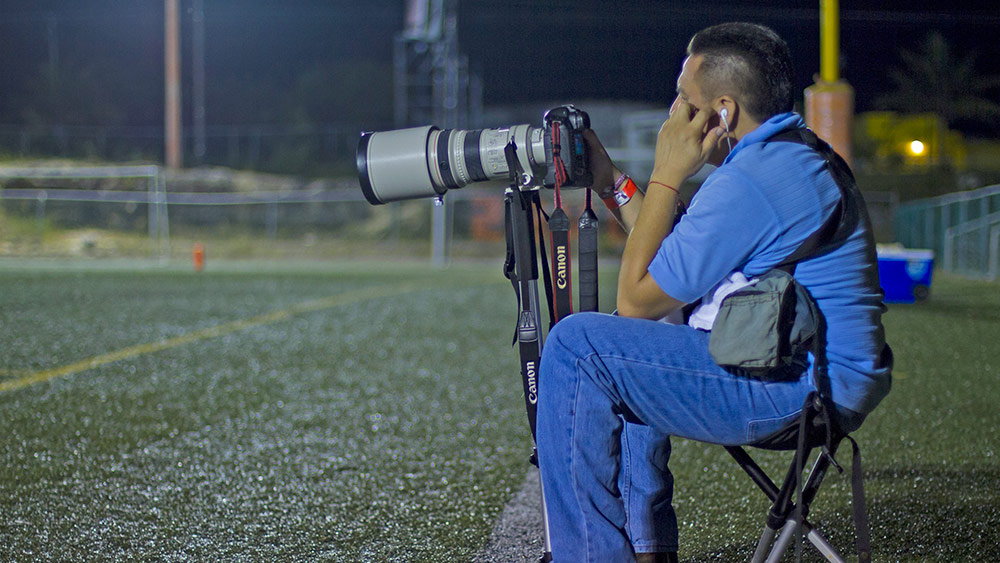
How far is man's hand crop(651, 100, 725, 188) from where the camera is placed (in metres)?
1.76

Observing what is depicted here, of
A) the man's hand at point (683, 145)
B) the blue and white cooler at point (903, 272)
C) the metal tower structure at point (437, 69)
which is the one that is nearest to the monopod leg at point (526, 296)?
the man's hand at point (683, 145)

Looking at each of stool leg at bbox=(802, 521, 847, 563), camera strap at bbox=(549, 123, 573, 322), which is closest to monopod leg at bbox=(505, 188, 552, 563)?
camera strap at bbox=(549, 123, 573, 322)

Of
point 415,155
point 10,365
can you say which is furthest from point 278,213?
point 415,155

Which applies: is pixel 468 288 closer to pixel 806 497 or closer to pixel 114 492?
pixel 114 492

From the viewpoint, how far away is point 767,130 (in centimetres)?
172

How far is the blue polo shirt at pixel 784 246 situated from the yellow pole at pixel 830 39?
8442 millimetres

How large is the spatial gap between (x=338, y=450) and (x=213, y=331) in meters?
3.79

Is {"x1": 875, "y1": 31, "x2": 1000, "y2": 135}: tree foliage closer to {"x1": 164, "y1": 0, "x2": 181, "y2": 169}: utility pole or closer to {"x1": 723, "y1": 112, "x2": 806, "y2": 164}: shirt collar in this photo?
{"x1": 164, "y1": 0, "x2": 181, "y2": 169}: utility pole

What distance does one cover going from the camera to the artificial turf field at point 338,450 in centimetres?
251

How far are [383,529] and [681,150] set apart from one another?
1.39 m

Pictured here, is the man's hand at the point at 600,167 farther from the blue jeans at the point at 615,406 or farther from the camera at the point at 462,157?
the blue jeans at the point at 615,406

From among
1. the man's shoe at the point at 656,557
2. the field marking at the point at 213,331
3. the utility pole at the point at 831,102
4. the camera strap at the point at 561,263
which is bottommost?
the field marking at the point at 213,331

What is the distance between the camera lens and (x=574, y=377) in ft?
5.64

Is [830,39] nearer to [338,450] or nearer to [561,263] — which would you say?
[338,450]
